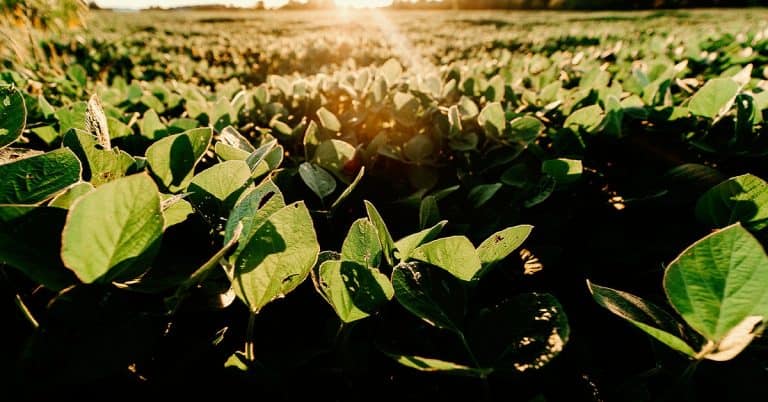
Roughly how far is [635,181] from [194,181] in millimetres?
1401

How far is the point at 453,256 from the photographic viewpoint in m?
0.78

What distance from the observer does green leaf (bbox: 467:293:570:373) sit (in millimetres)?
688

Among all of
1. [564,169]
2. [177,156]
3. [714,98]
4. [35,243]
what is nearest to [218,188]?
[177,156]

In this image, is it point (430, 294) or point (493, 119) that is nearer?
point (430, 294)

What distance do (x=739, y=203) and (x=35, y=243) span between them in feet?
4.69

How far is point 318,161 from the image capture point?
1.40 metres

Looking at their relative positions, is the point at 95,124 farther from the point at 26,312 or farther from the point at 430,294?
the point at 430,294

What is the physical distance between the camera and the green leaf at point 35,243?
62 cm

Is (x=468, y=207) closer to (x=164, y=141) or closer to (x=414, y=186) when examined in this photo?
(x=414, y=186)

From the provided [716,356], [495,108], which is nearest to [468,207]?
[495,108]

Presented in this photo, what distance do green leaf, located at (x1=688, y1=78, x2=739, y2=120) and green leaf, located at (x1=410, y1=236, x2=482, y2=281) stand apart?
4.09 feet

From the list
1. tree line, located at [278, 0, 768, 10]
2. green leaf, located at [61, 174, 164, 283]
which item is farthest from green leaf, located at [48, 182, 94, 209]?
tree line, located at [278, 0, 768, 10]

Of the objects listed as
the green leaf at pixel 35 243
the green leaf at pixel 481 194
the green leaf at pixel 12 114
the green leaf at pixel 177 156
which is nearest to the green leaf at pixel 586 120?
the green leaf at pixel 481 194

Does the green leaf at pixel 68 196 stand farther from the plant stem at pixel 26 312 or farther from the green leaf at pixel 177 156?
the green leaf at pixel 177 156
